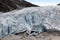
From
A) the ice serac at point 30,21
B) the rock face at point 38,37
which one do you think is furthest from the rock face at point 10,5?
the rock face at point 38,37

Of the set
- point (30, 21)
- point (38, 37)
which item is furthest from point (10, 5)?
point (38, 37)

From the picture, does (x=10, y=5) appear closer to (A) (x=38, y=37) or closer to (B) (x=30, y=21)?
(B) (x=30, y=21)

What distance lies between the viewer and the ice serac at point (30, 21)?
229 inches

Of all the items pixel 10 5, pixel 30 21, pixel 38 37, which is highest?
pixel 10 5

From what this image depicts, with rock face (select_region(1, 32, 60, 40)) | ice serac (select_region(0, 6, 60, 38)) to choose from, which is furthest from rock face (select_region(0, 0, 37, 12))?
rock face (select_region(1, 32, 60, 40))

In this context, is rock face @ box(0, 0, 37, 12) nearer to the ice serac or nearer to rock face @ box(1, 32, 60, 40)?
the ice serac

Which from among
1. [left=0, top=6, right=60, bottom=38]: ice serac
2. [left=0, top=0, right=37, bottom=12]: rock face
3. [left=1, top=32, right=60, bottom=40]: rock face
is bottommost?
→ [left=1, top=32, right=60, bottom=40]: rock face

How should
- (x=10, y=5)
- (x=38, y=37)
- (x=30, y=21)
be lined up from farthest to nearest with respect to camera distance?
(x=10, y=5) < (x=30, y=21) < (x=38, y=37)

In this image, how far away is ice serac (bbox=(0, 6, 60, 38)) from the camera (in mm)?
5809

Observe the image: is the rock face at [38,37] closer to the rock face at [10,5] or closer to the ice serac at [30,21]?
the ice serac at [30,21]

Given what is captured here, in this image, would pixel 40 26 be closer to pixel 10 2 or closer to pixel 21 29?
pixel 21 29

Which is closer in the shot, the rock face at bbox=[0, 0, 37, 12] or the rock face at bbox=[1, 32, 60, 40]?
the rock face at bbox=[1, 32, 60, 40]

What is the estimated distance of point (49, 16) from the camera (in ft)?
21.5

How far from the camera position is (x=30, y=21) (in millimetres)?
6160
